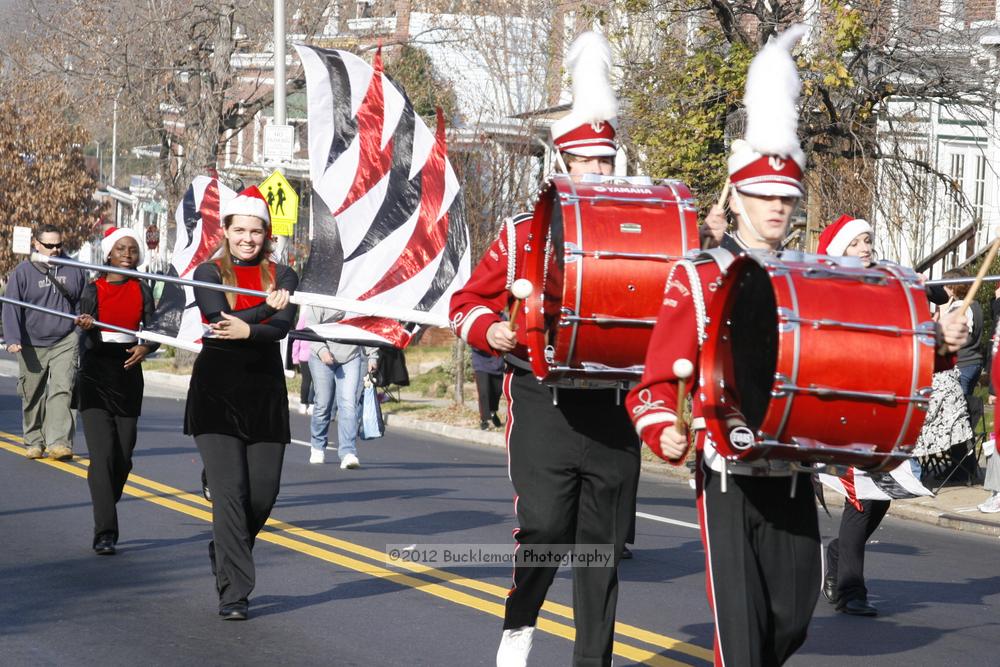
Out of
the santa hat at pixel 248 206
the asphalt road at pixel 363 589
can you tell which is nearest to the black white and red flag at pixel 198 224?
the asphalt road at pixel 363 589

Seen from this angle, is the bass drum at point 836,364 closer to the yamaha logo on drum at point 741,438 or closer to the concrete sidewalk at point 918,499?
the yamaha logo on drum at point 741,438

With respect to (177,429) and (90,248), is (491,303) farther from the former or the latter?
(90,248)

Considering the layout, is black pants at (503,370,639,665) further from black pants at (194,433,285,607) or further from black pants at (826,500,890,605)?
black pants at (826,500,890,605)

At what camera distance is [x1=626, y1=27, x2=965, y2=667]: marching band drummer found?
4.58 m

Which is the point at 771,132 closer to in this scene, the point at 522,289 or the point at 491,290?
the point at 522,289

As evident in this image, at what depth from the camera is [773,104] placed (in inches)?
188

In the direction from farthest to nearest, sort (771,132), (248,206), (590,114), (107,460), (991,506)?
(991,506), (107,460), (248,206), (590,114), (771,132)

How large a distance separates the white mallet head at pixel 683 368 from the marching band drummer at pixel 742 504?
77 millimetres

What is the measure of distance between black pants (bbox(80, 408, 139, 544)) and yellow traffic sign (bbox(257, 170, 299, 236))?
10.8 meters

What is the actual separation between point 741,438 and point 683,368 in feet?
0.94

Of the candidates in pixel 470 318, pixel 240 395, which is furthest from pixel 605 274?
pixel 240 395

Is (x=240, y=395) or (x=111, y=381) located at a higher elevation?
(x=240, y=395)

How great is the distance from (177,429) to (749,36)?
25.3 ft

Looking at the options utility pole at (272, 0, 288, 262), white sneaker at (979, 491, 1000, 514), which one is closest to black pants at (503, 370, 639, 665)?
white sneaker at (979, 491, 1000, 514)
